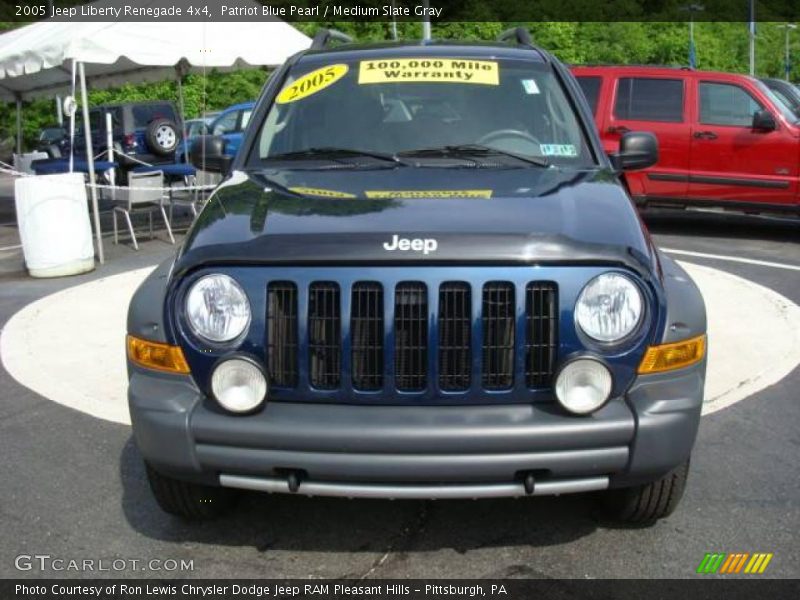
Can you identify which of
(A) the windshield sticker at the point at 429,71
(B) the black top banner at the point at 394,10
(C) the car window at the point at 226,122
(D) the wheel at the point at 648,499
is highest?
(B) the black top banner at the point at 394,10

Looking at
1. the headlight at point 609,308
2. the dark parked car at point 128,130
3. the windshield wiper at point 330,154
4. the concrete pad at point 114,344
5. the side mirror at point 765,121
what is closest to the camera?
→ the headlight at point 609,308

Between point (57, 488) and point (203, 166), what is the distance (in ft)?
5.81

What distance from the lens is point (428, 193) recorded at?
350 cm

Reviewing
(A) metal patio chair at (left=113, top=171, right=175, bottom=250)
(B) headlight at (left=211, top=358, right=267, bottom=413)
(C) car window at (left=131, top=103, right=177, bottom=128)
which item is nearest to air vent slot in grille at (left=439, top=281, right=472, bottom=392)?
(B) headlight at (left=211, top=358, right=267, bottom=413)

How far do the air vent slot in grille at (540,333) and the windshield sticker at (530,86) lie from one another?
1.72 m

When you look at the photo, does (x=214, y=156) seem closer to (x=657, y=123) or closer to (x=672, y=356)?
(x=672, y=356)

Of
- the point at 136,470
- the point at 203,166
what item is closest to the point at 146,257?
the point at 203,166

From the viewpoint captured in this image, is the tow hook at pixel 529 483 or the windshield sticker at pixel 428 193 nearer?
the tow hook at pixel 529 483

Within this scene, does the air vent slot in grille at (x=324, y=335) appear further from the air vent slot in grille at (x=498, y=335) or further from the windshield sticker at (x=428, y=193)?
the windshield sticker at (x=428, y=193)

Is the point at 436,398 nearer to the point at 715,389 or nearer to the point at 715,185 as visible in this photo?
the point at 715,389

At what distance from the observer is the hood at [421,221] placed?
3020 millimetres

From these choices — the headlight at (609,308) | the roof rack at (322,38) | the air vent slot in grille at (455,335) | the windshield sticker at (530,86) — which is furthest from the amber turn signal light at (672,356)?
the roof rack at (322,38)

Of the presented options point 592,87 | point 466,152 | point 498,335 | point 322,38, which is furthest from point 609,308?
point 592,87

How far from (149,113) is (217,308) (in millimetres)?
17126
